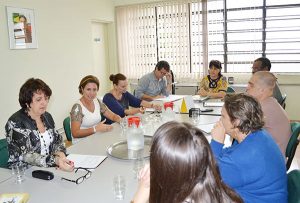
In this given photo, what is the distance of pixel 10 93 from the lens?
13.3 ft

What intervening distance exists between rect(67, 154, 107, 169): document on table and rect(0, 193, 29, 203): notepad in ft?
1.36

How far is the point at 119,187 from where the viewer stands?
4.78ft

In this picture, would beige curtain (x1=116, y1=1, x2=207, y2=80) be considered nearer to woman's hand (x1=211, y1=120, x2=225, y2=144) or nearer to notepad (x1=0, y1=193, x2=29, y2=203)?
woman's hand (x1=211, y1=120, x2=225, y2=144)

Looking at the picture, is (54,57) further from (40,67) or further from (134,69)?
(134,69)

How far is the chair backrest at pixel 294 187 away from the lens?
1340 mm

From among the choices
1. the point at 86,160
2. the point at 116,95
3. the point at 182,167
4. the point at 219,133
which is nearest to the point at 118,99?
the point at 116,95

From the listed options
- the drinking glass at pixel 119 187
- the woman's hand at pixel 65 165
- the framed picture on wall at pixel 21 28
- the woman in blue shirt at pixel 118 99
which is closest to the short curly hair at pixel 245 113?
the drinking glass at pixel 119 187

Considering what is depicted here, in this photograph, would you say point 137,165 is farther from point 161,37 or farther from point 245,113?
point 161,37

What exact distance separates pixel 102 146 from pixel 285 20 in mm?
5035

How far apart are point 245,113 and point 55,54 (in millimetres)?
4022

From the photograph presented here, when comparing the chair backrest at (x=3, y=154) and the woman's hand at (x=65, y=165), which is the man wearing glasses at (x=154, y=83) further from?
the woman's hand at (x=65, y=165)

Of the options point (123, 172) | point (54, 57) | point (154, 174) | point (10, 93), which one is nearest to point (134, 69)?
point (54, 57)

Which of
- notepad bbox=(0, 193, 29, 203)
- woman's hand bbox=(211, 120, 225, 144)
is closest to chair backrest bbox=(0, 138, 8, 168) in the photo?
notepad bbox=(0, 193, 29, 203)

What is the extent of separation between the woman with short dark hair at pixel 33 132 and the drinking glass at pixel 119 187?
0.42 meters
